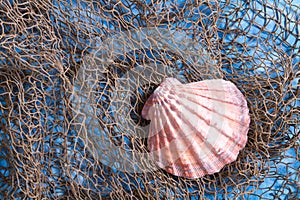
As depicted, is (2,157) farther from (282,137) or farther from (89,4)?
(282,137)

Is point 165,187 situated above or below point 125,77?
below

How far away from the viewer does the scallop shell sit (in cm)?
97

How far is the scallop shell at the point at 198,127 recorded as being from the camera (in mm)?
975

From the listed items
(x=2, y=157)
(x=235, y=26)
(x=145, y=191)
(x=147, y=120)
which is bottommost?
(x=2, y=157)

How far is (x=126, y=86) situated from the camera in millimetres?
968

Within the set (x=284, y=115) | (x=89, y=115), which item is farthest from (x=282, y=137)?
(x=89, y=115)

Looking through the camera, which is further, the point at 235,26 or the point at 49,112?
the point at 235,26

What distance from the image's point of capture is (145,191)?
0.97m

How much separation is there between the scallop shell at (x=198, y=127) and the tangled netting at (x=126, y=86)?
3cm

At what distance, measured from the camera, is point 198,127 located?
984mm

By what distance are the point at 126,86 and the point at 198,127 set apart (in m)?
0.19

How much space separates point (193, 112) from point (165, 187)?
0.60 feet

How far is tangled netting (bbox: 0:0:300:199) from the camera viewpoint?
92cm

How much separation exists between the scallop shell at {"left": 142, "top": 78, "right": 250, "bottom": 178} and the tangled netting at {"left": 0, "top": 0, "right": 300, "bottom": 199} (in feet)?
0.09
